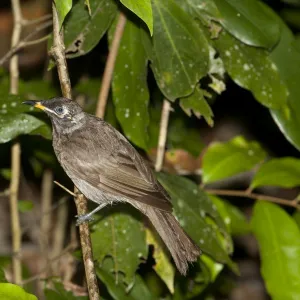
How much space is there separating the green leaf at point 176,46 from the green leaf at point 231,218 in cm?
102

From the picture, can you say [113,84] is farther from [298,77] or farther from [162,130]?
[298,77]

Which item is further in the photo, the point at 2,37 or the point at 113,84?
the point at 2,37

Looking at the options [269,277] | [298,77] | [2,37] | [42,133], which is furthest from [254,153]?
[2,37]

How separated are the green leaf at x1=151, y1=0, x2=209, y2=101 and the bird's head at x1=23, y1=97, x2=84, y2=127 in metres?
0.62

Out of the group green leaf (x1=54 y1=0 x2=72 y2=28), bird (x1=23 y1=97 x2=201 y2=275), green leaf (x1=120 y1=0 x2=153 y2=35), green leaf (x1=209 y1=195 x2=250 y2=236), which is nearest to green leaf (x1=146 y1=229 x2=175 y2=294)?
bird (x1=23 y1=97 x2=201 y2=275)

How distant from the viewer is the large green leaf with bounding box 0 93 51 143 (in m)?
4.11

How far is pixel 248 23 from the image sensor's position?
434 cm

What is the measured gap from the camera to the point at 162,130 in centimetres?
477

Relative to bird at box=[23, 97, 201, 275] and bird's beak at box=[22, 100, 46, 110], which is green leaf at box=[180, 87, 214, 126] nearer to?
bird at box=[23, 97, 201, 275]

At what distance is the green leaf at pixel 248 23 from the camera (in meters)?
4.32

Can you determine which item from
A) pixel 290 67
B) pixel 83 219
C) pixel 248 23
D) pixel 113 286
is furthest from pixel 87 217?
pixel 290 67

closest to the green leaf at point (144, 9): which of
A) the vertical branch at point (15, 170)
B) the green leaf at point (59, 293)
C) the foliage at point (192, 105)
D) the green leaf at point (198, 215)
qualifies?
the foliage at point (192, 105)

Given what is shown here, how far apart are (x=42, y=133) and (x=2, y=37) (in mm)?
4622

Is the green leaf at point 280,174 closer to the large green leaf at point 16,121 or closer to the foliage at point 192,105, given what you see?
the foliage at point 192,105
